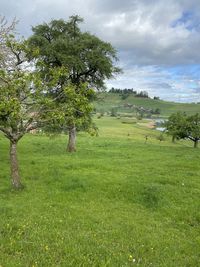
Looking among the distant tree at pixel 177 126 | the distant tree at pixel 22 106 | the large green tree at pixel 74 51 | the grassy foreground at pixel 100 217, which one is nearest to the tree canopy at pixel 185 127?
the distant tree at pixel 177 126

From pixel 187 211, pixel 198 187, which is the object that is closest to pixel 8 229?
pixel 187 211

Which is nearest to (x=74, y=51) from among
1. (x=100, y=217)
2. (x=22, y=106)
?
(x=22, y=106)

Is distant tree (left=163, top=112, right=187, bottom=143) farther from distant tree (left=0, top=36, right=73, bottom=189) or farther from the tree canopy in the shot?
distant tree (left=0, top=36, right=73, bottom=189)

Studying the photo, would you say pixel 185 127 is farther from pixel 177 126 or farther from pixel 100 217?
pixel 100 217

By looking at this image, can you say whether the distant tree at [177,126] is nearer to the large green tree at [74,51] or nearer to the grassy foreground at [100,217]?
the large green tree at [74,51]

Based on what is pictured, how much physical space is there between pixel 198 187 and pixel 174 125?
2896cm

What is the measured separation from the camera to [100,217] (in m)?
13.0

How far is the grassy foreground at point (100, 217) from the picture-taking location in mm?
9734

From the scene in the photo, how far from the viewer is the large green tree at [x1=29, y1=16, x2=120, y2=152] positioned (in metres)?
29.6

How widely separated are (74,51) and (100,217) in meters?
20.4

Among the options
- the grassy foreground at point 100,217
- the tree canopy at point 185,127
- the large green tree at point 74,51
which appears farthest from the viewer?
the tree canopy at point 185,127

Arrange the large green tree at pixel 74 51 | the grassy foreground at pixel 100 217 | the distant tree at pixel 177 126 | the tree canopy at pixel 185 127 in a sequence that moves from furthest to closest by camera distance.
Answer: the distant tree at pixel 177 126 < the tree canopy at pixel 185 127 < the large green tree at pixel 74 51 < the grassy foreground at pixel 100 217

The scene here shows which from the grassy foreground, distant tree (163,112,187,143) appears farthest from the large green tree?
distant tree (163,112,187,143)

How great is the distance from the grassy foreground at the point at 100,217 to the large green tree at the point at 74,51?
11069mm
